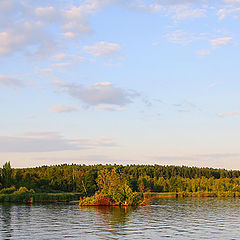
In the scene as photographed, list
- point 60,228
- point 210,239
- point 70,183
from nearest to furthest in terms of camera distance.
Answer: point 210,239, point 60,228, point 70,183

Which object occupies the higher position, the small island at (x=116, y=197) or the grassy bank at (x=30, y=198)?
the small island at (x=116, y=197)

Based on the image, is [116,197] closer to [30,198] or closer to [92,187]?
[30,198]

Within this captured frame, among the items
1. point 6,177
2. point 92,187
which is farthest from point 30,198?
point 92,187

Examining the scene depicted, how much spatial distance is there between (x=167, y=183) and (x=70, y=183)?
2267 inches

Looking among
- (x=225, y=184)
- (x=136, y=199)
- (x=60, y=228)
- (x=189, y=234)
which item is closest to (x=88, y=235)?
(x=60, y=228)

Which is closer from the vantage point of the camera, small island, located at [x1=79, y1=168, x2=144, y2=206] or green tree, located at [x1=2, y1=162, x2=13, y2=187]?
small island, located at [x1=79, y1=168, x2=144, y2=206]

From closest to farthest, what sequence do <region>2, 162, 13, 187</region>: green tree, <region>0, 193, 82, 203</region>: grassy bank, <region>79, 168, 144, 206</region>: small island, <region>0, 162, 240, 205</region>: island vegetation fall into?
1. <region>79, 168, 144, 206</region>: small island
2. <region>0, 162, 240, 205</region>: island vegetation
3. <region>0, 193, 82, 203</region>: grassy bank
4. <region>2, 162, 13, 187</region>: green tree

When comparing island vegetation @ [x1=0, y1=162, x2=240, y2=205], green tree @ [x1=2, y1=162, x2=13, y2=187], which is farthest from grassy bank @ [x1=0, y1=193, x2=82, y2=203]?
green tree @ [x1=2, y1=162, x2=13, y2=187]

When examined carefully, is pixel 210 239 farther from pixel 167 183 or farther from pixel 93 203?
pixel 167 183

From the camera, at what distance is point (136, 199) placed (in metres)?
87.4

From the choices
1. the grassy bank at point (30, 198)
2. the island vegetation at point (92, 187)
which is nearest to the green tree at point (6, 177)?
the island vegetation at point (92, 187)

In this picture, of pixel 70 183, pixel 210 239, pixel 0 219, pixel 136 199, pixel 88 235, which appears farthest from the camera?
pixel 70 183

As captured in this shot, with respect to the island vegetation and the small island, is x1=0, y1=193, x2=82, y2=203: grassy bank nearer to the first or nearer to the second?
the island vegetation

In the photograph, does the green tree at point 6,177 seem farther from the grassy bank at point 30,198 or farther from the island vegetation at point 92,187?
the grassy bank at point 30,198
